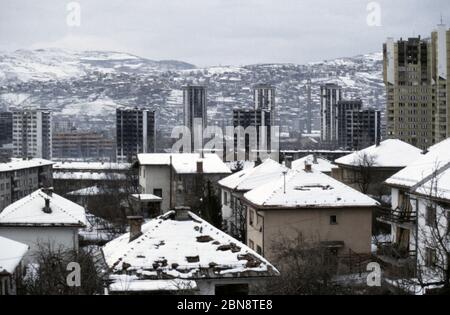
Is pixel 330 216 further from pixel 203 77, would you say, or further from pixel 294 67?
pixel 203 77

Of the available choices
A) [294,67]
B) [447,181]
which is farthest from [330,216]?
[294,67]

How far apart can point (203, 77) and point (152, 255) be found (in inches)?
5277

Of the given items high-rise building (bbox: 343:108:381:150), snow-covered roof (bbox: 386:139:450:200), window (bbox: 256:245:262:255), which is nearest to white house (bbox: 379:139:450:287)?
snow-covered roof (bbox: 386:139:450:200)

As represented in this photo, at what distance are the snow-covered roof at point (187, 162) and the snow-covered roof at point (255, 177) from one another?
15.9 ft

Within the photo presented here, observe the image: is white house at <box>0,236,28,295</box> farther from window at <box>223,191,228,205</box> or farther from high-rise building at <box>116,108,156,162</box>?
high-rise building at <box>116,108,156,162</box>

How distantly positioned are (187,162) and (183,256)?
19073 mm

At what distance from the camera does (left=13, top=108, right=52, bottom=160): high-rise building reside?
69006mm

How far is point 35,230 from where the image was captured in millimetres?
14961

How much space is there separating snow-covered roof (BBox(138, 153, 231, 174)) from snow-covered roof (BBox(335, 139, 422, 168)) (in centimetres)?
640

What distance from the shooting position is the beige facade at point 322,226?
46.9 feet

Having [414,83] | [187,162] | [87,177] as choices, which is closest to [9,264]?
[187,162]

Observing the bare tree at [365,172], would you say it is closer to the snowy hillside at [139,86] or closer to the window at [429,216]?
the window at [429,216]

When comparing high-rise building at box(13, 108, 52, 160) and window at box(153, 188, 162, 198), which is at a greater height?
high-rise building at box(13, 108, 52, 160)

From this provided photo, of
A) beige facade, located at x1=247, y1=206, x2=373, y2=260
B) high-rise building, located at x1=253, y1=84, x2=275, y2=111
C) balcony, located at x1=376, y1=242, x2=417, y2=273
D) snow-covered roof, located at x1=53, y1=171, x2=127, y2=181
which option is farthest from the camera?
high-rise building, located at x1=253, y1=84, x2=275, y2=111
